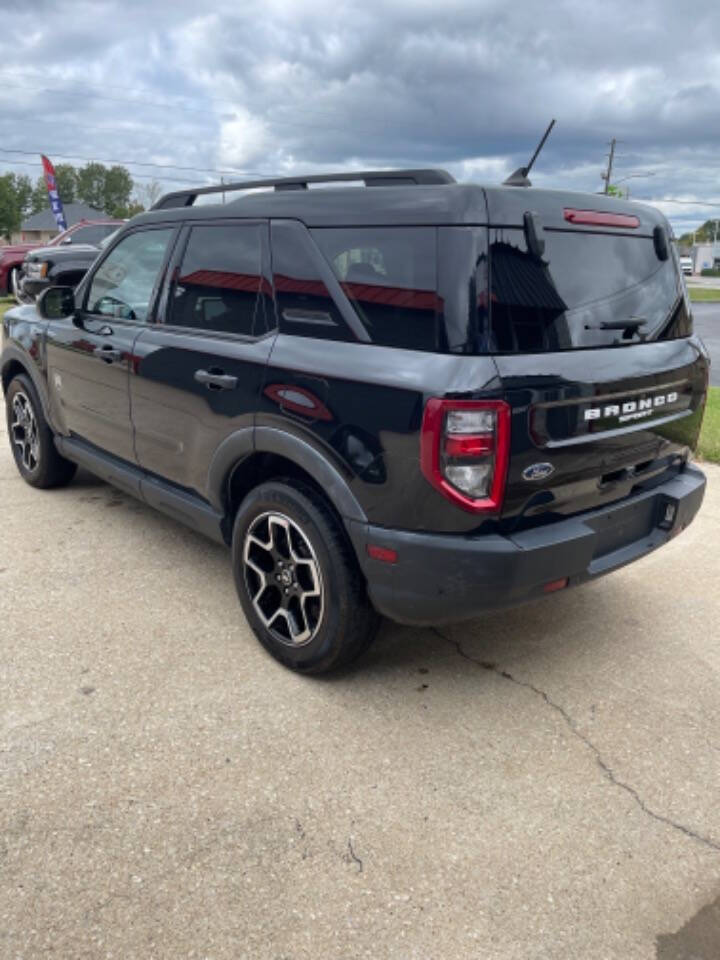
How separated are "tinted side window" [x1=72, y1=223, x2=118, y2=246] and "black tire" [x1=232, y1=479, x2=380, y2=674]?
14.1 metres

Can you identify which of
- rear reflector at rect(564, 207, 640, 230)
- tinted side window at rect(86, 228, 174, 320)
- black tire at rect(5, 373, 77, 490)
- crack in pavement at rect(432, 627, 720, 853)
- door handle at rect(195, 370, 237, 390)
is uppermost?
rear reflector at rect(564, 207, 640, 230)

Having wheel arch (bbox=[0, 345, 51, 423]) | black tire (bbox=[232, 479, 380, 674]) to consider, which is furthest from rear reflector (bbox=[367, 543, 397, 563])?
wheel arch (bbox=[0, 345, 51, 423])

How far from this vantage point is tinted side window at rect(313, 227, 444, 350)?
2.43 metres

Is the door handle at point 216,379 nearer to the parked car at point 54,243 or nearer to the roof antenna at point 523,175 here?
the roof antenna at point 523,175

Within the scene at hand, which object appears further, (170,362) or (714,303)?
(714,303)

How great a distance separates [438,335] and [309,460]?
2.22 ft

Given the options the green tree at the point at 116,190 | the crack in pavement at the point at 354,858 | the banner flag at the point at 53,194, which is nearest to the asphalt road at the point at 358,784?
the crack in pavement at the point at 354,858

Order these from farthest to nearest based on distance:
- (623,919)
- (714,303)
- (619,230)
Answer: (714,303) < (619,230) < (623,919)

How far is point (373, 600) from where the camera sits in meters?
2.69

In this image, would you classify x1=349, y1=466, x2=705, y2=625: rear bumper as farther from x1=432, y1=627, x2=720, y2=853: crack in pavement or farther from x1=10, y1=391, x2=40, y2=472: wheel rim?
x1=10, y1=391, x2=40, y2=472: wheel rim

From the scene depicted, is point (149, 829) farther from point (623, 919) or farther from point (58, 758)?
point (623, 919)

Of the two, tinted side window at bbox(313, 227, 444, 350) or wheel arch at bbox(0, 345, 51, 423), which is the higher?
tinted side window at bbox(313, 227, 444, 350)

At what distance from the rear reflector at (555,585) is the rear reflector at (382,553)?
0.54m

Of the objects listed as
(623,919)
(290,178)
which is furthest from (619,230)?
(623,919)
